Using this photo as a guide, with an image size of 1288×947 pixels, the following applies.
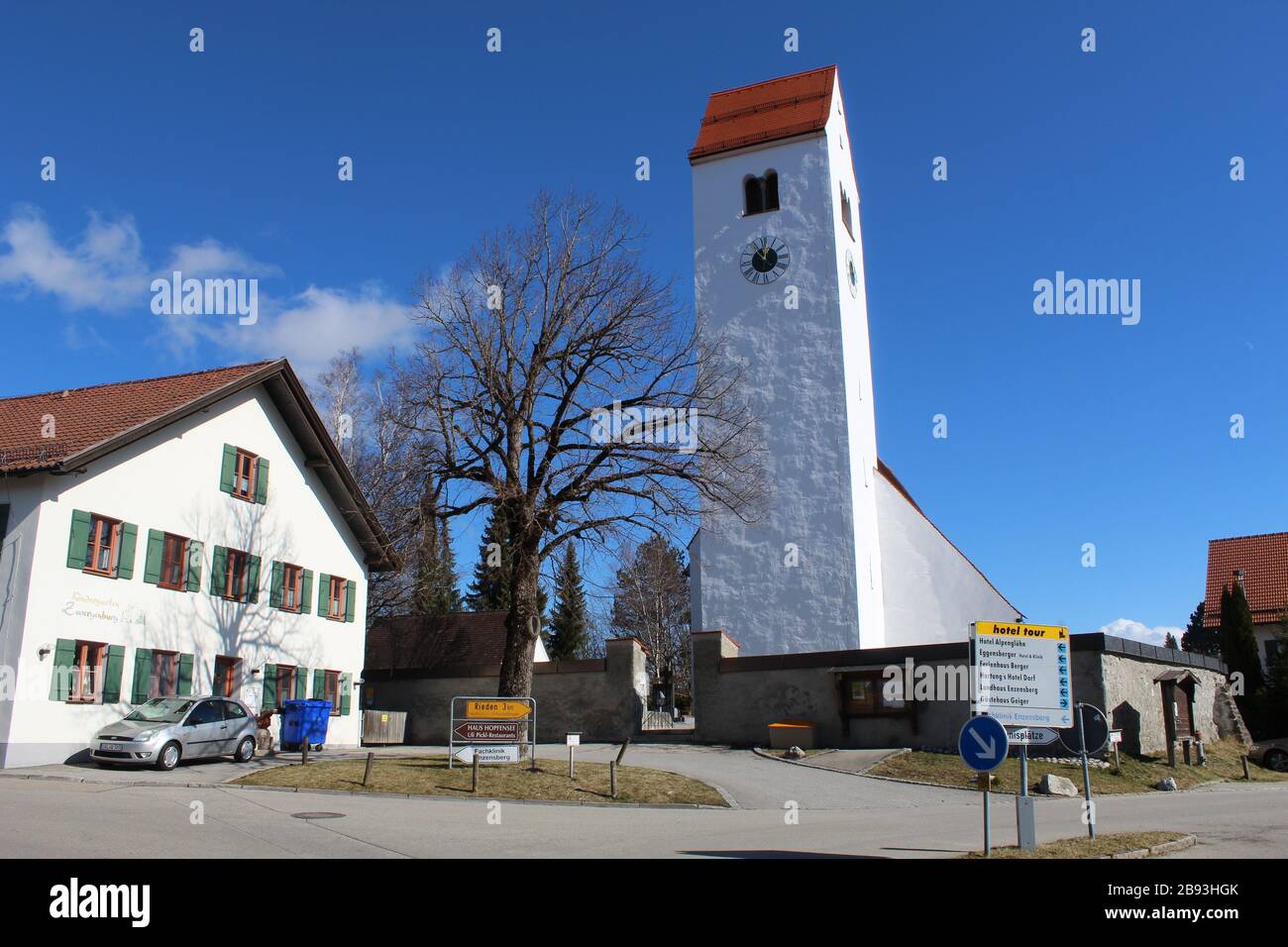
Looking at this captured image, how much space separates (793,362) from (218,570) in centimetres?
2045

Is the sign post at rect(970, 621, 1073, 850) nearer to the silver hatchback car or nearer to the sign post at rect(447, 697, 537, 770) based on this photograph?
the sign post at rect(447, 697, 537, 770)

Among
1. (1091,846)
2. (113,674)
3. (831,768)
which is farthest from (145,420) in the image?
(1091,846)

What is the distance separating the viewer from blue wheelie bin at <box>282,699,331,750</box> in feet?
83.8

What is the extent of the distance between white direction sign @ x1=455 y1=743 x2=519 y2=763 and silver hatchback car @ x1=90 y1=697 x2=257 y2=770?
5.90m

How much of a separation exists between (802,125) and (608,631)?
41.3 meters

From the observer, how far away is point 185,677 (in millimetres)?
24969

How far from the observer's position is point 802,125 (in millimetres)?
38719

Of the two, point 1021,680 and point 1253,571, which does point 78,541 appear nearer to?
point 1021,680

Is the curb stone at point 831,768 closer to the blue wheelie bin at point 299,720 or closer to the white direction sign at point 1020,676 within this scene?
the white direction sign at point 1020,676

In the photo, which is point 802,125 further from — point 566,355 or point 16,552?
point 16,552

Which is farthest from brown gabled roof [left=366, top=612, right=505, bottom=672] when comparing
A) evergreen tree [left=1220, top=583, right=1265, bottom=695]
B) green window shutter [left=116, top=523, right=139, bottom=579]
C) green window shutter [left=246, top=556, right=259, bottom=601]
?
evergreen tree [left=1220, top=583, right=1265, bottom=695]

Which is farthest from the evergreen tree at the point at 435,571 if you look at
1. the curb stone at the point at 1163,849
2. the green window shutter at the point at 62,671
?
the curb stone at the point at 1163,849
